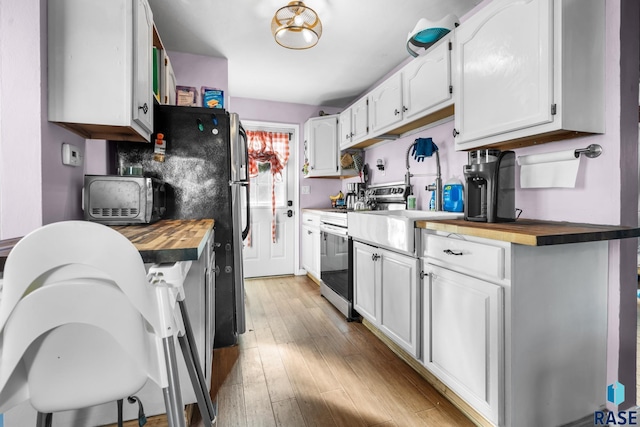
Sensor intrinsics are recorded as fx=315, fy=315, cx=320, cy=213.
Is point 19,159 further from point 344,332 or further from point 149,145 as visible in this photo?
point 344,332

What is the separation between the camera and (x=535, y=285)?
4.24 feet

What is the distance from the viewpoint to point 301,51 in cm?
286

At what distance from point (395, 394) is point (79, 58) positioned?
2198 millimetres

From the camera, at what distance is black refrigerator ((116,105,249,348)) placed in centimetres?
204

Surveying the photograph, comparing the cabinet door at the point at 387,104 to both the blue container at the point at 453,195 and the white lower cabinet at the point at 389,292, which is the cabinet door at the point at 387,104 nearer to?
the blue container at the point at 453,195

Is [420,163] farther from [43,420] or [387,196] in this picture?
[43,420]

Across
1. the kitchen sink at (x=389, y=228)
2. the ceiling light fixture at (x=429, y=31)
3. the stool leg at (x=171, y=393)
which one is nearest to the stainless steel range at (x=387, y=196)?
the kitchen sink at (x=389, y=228)

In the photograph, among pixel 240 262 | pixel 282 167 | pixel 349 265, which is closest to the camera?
pixel 240 262

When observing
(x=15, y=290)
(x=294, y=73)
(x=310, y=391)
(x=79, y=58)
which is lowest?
(x=310, y=391)

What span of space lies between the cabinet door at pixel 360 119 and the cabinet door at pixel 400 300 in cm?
153

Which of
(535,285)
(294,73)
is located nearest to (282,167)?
(294,73)

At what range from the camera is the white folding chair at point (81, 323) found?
62cm

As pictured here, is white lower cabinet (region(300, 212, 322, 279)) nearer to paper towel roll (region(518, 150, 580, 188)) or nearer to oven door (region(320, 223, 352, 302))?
oven door (region(320, 223, 352, 302))

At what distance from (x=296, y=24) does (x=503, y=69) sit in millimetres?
1246
